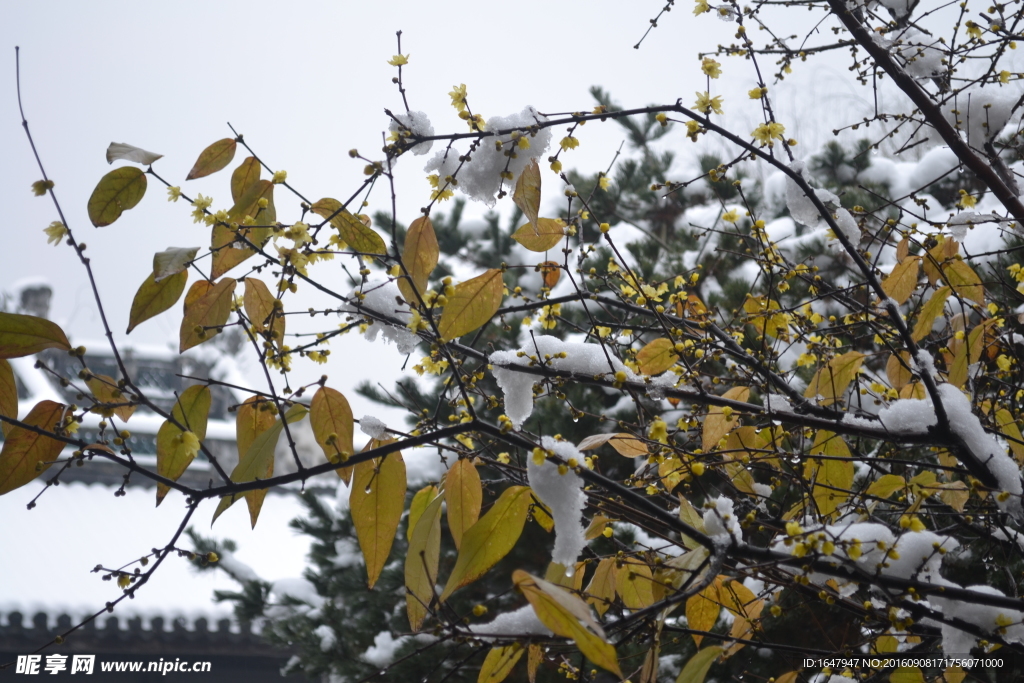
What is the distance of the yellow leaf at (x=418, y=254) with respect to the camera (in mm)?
840

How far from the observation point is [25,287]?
8336 millimetres

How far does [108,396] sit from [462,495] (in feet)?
1.50

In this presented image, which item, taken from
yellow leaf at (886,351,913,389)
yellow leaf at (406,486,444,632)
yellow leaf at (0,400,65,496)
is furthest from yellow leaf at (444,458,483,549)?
yellow leaf at (886,351,913,389)

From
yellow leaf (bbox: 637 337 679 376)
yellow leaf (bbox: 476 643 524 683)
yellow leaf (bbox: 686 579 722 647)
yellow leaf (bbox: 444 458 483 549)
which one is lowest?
yellow leaf (bbox: 476 643 524 683)

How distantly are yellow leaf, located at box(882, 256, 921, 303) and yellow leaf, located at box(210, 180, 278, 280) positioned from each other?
3.10 ft

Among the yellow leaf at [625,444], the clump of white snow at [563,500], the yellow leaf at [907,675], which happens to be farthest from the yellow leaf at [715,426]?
the yellow leaf at [907,675]

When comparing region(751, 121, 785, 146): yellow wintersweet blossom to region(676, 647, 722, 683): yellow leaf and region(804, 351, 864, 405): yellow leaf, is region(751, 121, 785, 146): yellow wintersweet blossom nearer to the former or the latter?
region(804, 351, 864, 405): yellow leaf

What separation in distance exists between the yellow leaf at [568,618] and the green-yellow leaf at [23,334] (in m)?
0.56

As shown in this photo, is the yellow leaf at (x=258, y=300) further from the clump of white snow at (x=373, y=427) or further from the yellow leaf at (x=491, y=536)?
the yellow leaf at (x=491, y=536)

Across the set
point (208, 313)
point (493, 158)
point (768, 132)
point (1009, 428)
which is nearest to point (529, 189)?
point (493, 158)

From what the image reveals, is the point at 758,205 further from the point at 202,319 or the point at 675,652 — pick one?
the point at 202,319

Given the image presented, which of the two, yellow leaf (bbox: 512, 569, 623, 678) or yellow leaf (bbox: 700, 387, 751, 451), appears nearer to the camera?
yellow leaf (bbox: 512, 569, 623, 678)

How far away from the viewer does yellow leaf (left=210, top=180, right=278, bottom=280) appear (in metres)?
0.87

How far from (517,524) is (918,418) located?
60 cm
